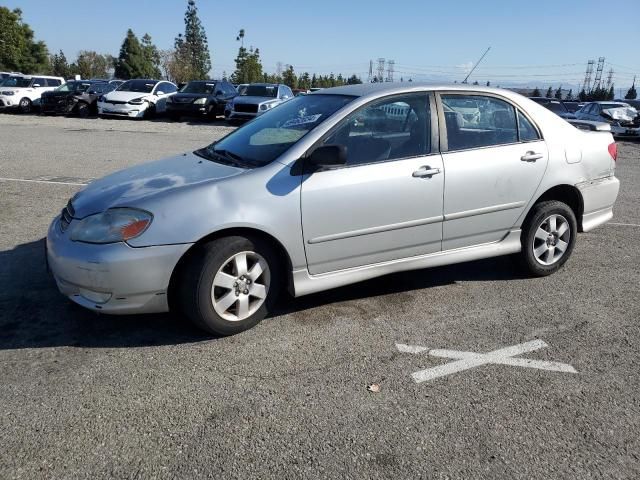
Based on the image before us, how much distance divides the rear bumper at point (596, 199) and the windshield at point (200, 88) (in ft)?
66.2

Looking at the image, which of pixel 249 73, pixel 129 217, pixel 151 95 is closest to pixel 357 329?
pixel 129 217

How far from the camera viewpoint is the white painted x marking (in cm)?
330

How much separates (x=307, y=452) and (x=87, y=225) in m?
2.03

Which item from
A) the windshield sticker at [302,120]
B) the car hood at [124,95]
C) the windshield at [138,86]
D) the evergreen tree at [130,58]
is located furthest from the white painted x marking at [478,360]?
the evergreen tree at [130,58]

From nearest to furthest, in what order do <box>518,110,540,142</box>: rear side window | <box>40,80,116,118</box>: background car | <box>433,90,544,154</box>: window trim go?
1. <box>433,90,544,154</box>: window trim
2. <box>518,110,540,142</box>: rear side window
3. <box>40,80,116,118</box>: background car

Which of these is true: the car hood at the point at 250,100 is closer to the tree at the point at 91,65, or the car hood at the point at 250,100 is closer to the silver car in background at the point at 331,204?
the silver car in background at the point at 331,204

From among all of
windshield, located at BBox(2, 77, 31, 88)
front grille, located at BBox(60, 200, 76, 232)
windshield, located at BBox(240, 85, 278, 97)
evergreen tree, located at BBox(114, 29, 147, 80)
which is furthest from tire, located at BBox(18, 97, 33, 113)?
evergreen tree, located at BBox(114, 29, 147, 80)

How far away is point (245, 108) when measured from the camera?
20.7 metres

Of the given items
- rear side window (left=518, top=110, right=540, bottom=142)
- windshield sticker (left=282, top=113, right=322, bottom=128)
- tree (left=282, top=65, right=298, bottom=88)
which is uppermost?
windshield sticker (left=282, top=113, right=322, bottom=128)

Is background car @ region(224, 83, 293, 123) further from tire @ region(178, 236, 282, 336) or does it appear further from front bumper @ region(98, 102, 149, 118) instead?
tire @ region(178, 236, 282, 336)

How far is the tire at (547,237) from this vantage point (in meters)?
4.70

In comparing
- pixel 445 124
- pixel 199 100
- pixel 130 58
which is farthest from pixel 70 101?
pixel 130 58

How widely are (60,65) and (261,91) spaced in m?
61.1

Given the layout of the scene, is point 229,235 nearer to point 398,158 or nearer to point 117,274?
point 117,274
